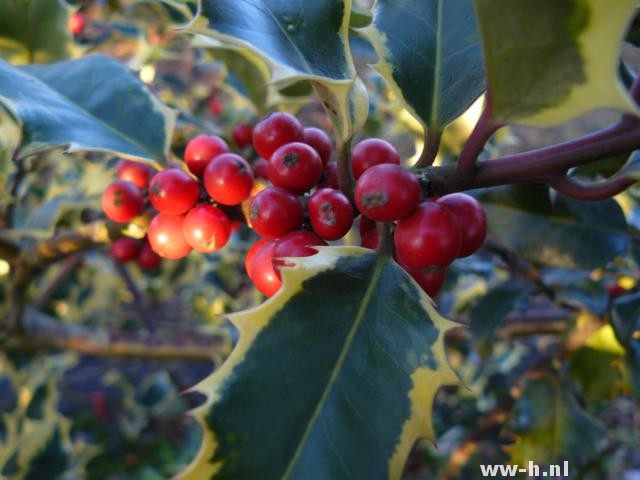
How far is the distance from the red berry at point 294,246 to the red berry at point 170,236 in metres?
0.25

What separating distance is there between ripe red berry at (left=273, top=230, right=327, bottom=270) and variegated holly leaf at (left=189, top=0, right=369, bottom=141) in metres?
0.13

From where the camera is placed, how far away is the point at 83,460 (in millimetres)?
2150

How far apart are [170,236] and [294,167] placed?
10.6 inches

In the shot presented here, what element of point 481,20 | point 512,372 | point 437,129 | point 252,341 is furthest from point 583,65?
point 512,372

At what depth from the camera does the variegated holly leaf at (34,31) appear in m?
1.19

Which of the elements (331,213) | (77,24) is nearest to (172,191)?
(331,213)

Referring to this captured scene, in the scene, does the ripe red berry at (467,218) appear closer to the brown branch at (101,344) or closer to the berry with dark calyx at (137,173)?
the berry with dark calyx at (137,173)

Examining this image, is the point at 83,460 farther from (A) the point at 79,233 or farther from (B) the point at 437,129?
(B) the point at 437,129

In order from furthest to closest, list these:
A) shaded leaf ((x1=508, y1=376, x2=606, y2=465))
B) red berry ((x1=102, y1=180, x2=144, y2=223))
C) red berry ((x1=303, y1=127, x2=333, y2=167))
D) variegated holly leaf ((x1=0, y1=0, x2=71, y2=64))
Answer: shaded leaf ((x1=508, y1=376, x2=606, y2=465)), variegated holly leaf ((x1=0, y1=0, x2=71, y2=64)), red berry ((x1=102, y1=180, x2=144, y2=223)), red berry ((x1=303, y1=127, x2=333, y2=167))

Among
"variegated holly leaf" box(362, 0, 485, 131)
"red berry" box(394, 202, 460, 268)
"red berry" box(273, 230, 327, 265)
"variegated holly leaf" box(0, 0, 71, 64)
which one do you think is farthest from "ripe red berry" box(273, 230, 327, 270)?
"variegated holly leaf" box(0, 0, 71, 64)

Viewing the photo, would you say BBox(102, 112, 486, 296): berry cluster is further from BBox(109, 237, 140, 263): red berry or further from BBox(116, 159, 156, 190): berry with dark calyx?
BBox(109, 237, 140, 263): red berry

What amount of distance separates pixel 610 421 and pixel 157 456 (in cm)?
229

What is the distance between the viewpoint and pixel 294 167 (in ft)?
2.31

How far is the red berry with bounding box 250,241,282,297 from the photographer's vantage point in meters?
0.67
